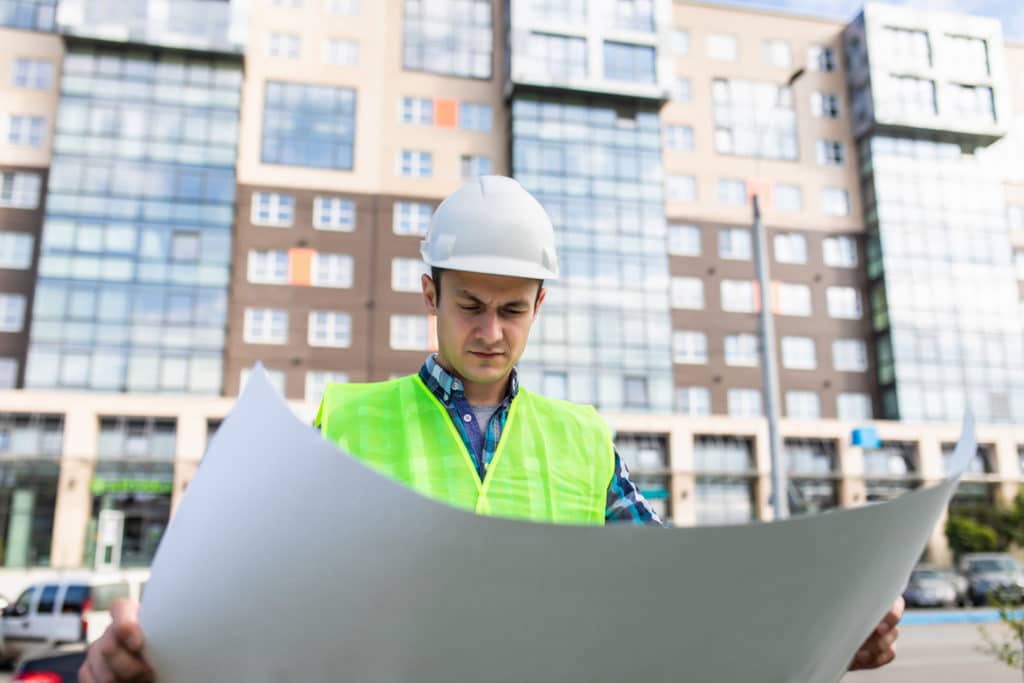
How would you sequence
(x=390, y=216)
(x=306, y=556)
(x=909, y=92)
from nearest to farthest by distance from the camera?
(x=306, y=556) → (x=390, y=216) → (x=909, y=92)

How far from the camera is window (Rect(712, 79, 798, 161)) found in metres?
37.3

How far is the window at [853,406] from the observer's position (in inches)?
1431

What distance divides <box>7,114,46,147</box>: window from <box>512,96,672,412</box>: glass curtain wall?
56.4 feet

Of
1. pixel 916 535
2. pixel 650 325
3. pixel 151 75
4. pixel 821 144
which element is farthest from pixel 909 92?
pixel 916 535

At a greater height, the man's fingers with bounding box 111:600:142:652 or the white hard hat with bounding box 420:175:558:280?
the white hard hat with bounding box 420:175:558:280

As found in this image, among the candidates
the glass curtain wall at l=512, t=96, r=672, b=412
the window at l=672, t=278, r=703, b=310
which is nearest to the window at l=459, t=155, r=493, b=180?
the glass curtain wall at l=512, t=96, r=672, b=412

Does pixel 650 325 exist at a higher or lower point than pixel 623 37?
lower

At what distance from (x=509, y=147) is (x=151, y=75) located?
1346cm

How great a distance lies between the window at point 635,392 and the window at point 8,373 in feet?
71.0

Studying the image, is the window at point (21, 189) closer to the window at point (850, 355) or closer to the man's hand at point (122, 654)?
the window at point (850, 355)

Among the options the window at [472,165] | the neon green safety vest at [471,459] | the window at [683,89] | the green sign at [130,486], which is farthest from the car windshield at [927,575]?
the neon green safety vest at [471,459]

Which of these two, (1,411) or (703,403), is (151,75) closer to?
(1,411)

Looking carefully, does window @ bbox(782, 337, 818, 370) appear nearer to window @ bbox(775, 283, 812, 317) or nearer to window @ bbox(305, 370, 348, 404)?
window @ bbox(775, 283, 812, 317)

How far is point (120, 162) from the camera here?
30.5m
